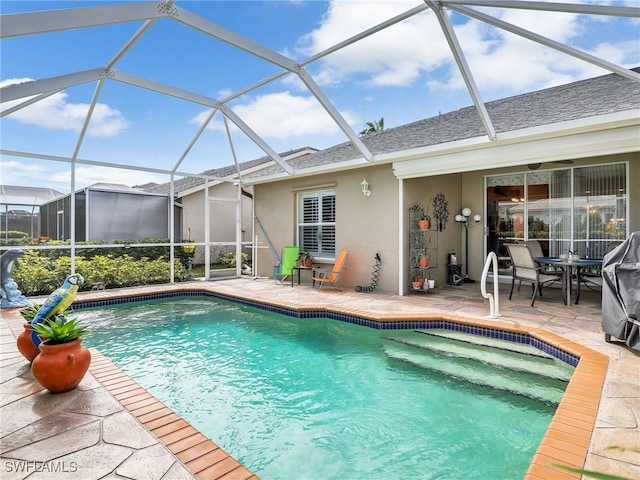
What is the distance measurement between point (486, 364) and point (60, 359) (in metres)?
4.46

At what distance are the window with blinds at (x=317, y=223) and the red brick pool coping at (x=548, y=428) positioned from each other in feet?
19.5

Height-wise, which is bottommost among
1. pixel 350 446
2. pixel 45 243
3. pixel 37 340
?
pixel 350 446

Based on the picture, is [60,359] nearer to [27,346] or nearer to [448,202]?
→ [27,346]

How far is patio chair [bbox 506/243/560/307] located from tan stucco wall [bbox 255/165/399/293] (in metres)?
→ 2.26

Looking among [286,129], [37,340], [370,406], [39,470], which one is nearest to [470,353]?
[370,406]

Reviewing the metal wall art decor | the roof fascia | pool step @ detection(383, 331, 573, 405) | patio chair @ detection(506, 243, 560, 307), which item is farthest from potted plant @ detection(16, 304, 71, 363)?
the metal wall art decor

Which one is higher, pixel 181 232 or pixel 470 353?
pixel 181 232

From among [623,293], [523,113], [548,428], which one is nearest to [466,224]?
[523,113]

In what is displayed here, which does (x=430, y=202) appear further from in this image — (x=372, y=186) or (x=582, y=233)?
(x=582, y=233)

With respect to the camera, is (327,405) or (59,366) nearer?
(59,366)

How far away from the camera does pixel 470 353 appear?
15.9ft

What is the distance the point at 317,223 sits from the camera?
9.90 m

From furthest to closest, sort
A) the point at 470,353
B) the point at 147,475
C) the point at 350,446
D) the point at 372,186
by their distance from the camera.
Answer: the point at 372,186, the point at 470,353, the point at 350,446, the point at 147,475

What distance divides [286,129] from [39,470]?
8350 mm
